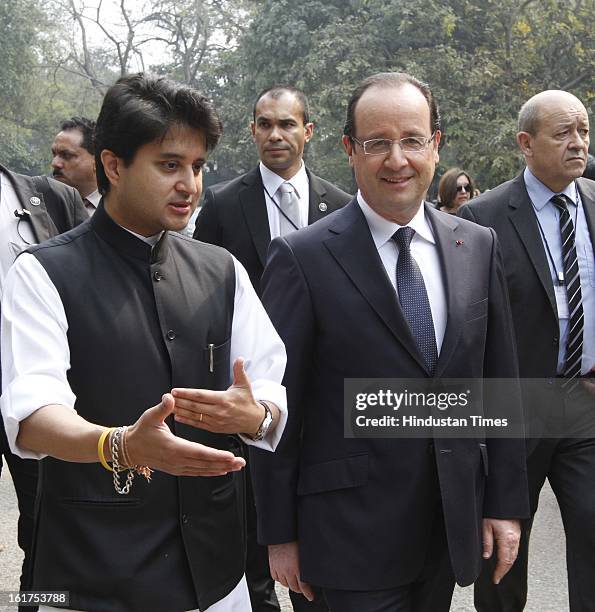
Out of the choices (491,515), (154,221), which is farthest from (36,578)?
(491,515)

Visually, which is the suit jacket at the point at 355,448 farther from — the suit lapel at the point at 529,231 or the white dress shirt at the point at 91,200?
the white dress shirt at the point at 91,200

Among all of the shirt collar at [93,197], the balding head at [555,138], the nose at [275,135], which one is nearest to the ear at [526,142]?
the balding head at [555,138]

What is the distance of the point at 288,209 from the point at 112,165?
2.81 m

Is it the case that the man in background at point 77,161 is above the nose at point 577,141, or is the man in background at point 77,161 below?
above

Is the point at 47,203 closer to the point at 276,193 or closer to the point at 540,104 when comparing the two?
the point at 276,193

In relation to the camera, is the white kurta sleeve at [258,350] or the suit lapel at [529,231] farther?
the suit lapel at [529,231]

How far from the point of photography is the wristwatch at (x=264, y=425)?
2.28 meters

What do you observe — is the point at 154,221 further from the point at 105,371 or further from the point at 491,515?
the point at 491,515

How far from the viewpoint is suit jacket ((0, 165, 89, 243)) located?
4.08 meters

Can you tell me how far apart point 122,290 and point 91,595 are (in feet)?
2.38

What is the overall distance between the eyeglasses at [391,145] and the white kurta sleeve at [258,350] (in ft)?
2.10

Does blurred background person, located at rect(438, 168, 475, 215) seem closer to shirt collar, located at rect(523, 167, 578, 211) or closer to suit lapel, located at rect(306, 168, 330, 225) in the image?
suit lapel, located at rect(306, 168, 330, 225)

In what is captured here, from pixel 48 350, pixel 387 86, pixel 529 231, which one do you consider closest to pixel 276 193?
pixel 529 231

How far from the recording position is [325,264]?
2.97m
